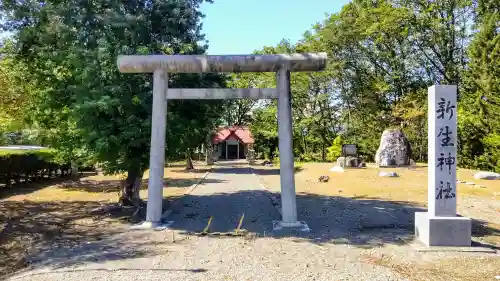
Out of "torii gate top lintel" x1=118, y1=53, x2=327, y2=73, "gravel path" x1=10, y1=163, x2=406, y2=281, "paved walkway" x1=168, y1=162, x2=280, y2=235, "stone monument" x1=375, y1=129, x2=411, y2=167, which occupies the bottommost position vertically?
"gravel path" x1=10, y1=163, x2=406, y2=281

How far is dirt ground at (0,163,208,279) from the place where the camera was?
800 cm

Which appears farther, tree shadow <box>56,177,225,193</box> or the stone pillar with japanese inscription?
tree shadow <box>56,177,225,193</box>

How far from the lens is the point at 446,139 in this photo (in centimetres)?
799

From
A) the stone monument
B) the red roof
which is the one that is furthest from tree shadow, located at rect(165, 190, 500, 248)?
the red roof

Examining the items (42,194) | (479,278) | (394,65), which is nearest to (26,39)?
(42,194)

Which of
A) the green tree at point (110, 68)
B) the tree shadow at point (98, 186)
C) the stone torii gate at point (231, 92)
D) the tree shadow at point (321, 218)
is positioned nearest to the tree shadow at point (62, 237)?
the stone torii gate at point (231, 92)

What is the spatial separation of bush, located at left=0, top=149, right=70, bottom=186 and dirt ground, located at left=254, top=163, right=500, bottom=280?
38.1 feet

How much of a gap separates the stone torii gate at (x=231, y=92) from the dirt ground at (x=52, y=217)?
1608 millimetres

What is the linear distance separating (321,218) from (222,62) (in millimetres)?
5040

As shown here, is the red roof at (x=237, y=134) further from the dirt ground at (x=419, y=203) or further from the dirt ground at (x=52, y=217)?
the dirt ground at (x=52, y=217)

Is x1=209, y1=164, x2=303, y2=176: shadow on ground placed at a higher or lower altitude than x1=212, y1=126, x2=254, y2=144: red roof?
lower

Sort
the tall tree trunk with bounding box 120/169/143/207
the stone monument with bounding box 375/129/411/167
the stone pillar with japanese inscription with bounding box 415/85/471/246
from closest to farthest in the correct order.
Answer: the stone pillar with japanese inscription with bounding box 415/85/471/246 → the tall tree trunk with bounding box 120/169/143/207 → the stone monument with bounding box 375/129/411/167

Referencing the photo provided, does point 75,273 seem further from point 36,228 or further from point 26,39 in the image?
point 26,39

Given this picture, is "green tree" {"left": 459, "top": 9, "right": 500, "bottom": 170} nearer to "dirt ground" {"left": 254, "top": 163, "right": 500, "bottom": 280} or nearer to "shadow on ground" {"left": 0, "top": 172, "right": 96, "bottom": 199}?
"dirt ground" {"left": 254, "top": 163, "right": 500, "bottom": 280}
